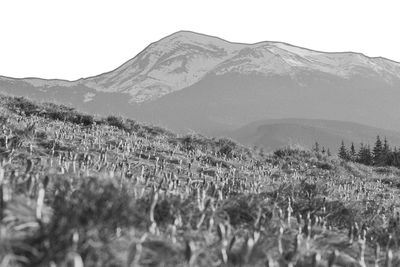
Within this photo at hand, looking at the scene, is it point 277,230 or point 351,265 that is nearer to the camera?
point 351,265

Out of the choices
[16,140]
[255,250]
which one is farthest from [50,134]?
[255,250]

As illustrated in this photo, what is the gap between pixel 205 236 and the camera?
4.16m

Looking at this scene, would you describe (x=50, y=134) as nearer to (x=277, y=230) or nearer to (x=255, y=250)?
(x=277, y=230)

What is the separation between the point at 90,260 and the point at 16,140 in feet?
20.0

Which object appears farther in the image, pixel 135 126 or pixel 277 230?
pixel 135 126

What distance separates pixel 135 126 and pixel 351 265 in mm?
14566

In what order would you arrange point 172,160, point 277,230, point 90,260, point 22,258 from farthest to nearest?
1. point 172,160
2. point 277,230
3. point 90,260
4. point 22,258

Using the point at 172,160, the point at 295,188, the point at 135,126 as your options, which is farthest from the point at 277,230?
the point at 135,126

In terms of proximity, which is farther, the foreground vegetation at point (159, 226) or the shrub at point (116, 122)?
the shrub at point (116, 122)

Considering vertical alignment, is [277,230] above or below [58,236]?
below

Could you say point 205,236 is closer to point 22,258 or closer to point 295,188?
point 22,258

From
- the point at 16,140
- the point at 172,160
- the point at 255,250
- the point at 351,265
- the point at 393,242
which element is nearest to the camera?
the point at 255,250

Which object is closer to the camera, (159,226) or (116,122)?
(159,226)

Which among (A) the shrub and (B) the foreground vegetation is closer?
(B) the foreground vegetation
